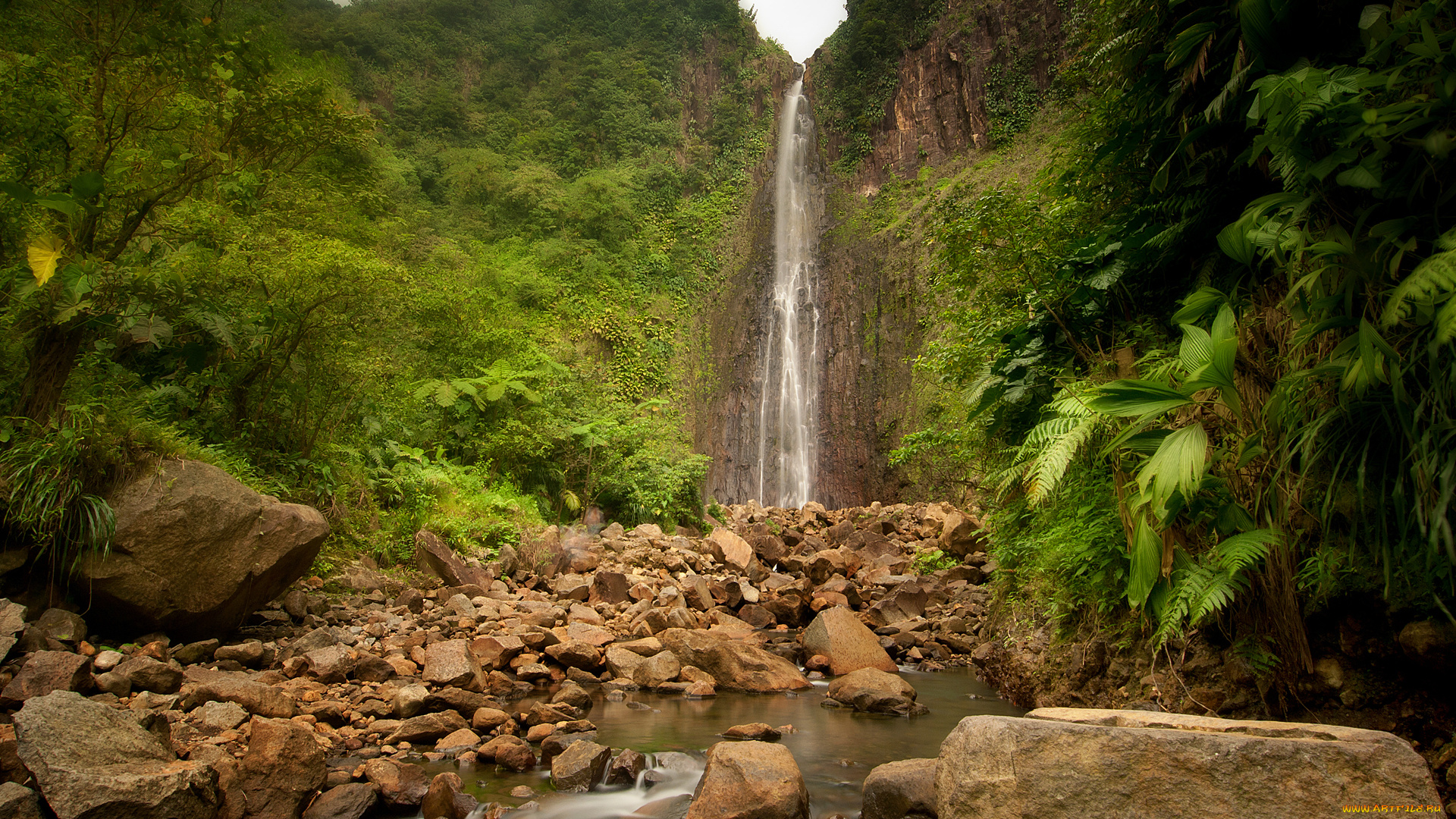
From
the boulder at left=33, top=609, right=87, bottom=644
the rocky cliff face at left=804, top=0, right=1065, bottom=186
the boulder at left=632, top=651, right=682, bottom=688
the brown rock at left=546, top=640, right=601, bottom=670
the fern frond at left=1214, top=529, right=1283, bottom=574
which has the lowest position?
the boulder at left=632, top=651, right=682, bottom=688

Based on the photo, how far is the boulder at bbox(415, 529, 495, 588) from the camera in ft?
23.4

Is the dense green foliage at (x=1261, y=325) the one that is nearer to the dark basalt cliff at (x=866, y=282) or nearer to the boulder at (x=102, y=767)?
the boulder at (x=102, y=767)

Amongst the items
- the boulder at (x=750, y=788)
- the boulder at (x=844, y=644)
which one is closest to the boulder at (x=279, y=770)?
the boulder at (x=750, y=788)

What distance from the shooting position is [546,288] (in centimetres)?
1889

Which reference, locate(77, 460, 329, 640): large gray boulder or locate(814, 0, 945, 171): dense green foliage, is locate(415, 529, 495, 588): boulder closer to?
locate(77, 460, 329, 640): large gray boulder

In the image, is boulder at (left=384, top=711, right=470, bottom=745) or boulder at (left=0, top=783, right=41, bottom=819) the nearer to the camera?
boulder at (left=0, top=783, right=41, bottom=819)

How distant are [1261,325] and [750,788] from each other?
129 inches

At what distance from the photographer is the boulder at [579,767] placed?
3684 millimetres

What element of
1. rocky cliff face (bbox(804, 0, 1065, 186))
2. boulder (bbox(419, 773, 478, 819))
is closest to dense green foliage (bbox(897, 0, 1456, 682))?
boulder (bbox(419, 773, 478, 819))

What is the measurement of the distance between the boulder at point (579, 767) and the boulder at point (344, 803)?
2.94 ft

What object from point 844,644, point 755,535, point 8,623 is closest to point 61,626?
point 8,623

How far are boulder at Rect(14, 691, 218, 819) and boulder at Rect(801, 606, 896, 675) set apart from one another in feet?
15.2

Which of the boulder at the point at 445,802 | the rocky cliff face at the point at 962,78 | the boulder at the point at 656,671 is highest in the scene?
the rocky cliff face at the point at 962,78

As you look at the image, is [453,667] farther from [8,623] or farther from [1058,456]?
[1058,456]
